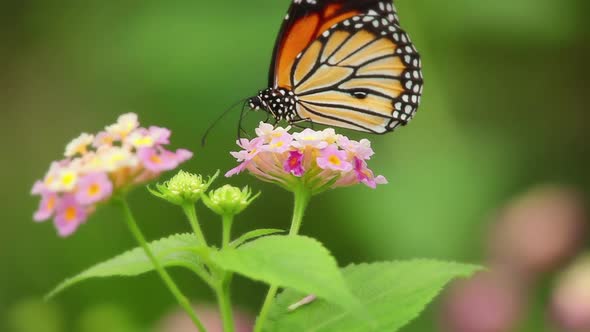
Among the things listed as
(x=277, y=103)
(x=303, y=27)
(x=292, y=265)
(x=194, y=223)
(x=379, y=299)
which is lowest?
(x=379, y=299)

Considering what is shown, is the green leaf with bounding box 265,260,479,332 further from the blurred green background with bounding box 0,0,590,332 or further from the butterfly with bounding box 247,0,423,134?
the blurred green background with bounding box 0,0,590,332

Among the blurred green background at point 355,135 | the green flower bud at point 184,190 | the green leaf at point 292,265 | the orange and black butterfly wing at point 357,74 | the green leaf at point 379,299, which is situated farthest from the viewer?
the blurred green background at point 355,135

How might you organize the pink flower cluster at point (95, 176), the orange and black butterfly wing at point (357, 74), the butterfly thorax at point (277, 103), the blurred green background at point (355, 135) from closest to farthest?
1. the pink flower cluster at point (95, 176)
2. the butterfly thorax at point (277, 103)
3. the orange and black butterfly wing at point (357, 74)
4. the blurred green background at point (355, 135)

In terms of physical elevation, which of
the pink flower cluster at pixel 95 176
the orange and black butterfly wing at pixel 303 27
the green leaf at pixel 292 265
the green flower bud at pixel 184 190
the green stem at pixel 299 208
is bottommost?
the green leaf at pixel 292 265

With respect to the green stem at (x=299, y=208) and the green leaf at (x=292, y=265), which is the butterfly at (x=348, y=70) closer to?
the green stem at (x=299, y=208)

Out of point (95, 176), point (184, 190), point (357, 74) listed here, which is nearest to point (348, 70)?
point (357, 74)

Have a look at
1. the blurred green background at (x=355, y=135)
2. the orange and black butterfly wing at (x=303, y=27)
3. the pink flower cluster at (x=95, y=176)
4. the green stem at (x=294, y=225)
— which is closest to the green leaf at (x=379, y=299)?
the green stem at (x=294, y=225)

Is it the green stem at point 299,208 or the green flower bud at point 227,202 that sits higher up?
the green flower bud at point 227,202

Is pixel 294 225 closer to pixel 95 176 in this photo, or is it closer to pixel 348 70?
pixel 95 176
